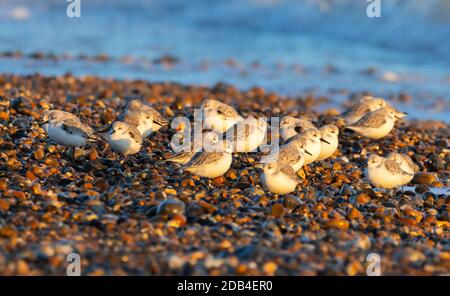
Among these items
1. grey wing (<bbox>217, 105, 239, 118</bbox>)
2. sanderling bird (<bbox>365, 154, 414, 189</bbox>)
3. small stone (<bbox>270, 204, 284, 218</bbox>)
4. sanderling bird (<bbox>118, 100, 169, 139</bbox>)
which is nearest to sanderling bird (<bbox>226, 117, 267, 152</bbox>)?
grey wing (<bbox>217, 105, 239, 118</bbox>)

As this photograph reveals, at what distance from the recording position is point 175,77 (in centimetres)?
1781

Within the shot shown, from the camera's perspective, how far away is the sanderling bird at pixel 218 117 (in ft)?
34.3

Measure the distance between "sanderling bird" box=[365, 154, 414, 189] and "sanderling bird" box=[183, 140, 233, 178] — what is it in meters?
1.62

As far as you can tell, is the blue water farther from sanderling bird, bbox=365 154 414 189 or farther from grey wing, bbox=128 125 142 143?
grey wing, bbox=128 125 142 143

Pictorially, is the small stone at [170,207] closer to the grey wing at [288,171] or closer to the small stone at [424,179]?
the grey wing at [288,171]

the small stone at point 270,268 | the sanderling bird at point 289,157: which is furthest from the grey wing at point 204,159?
the small stone at point 270,268

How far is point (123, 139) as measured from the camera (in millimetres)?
8586

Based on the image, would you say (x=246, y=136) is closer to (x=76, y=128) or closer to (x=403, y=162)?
(x=403, y=162)

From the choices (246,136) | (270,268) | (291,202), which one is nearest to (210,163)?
(291,202)

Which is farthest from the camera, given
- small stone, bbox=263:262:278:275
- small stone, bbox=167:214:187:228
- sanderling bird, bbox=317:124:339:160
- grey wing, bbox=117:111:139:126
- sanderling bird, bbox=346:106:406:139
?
sanderling bird, bbox=346:106:406:139

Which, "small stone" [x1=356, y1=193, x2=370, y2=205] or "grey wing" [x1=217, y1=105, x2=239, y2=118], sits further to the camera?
"grey wing" [x1=217, y1=105, x2=239, y2=118]

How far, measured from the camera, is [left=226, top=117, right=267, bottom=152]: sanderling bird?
9.12 meters
